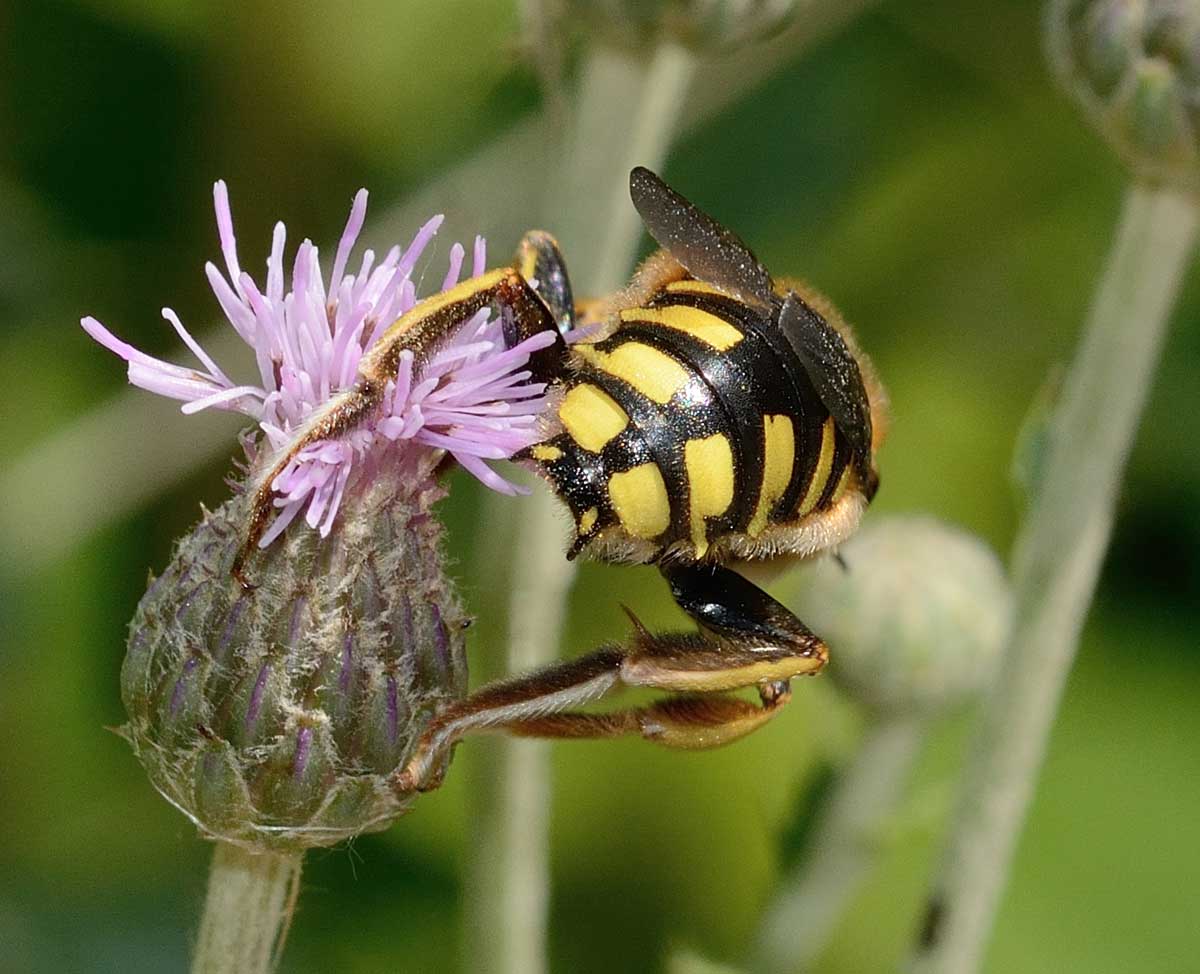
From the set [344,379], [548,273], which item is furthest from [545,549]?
[344,379]

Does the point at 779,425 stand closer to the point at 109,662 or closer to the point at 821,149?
the point at 109,662

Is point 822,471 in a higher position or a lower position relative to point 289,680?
higher

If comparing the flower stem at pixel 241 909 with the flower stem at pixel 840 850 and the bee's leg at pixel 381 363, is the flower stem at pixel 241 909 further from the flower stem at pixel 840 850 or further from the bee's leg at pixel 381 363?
the flower stem at pixel 840 850

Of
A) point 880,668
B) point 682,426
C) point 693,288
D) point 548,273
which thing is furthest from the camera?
point 880,668

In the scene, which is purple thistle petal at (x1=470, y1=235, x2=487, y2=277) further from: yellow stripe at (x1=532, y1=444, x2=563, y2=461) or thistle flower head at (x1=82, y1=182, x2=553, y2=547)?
yellow stripe at (x1=532, y1=444, x2=563, y2=461)

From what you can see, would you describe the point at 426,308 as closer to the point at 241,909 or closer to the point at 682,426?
the point at 682,426

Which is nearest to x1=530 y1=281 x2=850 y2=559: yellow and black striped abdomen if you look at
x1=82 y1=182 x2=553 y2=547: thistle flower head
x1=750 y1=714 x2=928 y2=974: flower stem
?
x1=82 y1=182 x2=553 y2=547: thistle flower head

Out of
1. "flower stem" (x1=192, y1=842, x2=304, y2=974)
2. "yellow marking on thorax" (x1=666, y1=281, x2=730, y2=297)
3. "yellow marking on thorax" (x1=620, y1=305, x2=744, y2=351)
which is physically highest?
"yellow marking on thorax" (x1=666, y1=281, x2=730, y2=297)

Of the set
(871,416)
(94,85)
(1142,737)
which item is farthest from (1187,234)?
(94,85)
